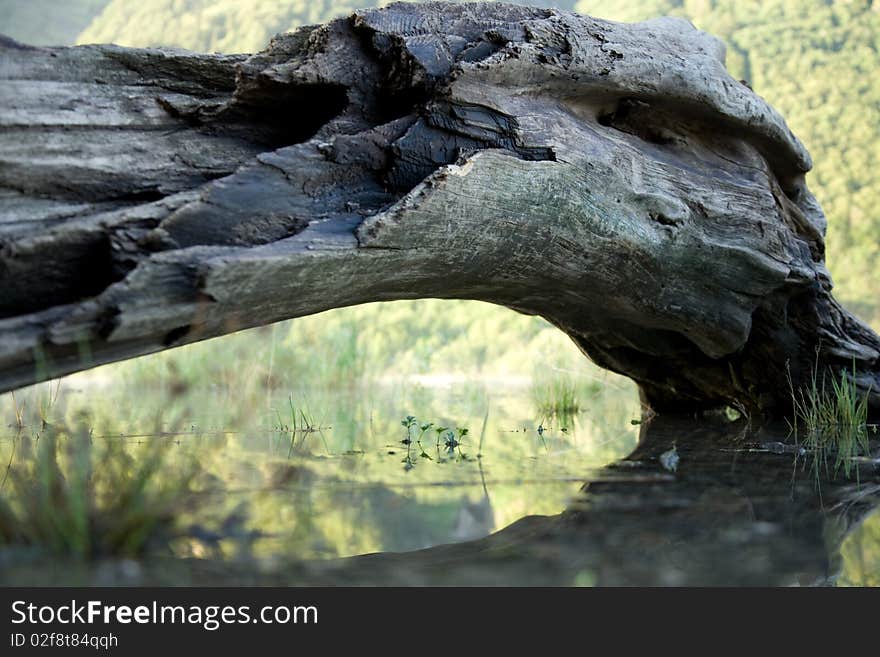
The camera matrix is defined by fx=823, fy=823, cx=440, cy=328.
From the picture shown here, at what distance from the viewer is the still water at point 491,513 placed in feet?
3.71

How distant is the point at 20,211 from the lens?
5.71 ft

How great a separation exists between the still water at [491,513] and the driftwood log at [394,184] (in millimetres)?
279

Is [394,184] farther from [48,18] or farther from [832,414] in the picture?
[48,18]

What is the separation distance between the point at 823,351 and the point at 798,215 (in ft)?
1.65

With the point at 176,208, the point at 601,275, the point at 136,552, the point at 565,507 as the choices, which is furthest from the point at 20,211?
the point at 601,275

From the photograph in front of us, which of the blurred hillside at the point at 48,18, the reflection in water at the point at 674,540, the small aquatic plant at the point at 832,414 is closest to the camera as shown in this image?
the reflection in water at the point at 674,540

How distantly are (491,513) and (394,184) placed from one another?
87cm

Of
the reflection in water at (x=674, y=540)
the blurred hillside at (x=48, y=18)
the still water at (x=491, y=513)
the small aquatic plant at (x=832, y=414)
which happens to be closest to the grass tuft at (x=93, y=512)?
the still water at (x=491, y=513)

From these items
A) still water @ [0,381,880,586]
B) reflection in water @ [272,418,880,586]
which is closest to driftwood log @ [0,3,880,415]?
still water @ [0,381,880,586]

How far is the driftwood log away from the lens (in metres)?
1.64

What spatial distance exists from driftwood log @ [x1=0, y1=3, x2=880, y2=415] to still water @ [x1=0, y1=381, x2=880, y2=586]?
0.28 meters

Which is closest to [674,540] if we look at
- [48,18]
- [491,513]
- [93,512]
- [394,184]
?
[491,513]

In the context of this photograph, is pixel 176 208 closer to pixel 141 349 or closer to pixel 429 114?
pixel 141 349

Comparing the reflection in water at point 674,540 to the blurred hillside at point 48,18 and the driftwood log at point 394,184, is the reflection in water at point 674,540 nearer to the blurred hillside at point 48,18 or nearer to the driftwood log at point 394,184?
the driftwood log at point 394,184
